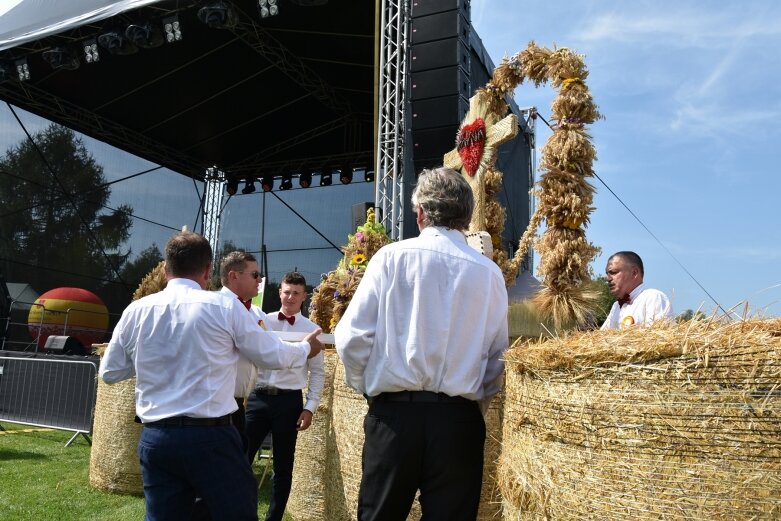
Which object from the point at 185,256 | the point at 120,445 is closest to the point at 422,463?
the point at 185,256

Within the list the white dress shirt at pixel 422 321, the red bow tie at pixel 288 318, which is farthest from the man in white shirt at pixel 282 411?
the white dress shirt at pixel 422 321

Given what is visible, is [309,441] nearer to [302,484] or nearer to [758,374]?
[302,484]

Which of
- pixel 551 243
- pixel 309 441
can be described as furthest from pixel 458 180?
pixel 309 441

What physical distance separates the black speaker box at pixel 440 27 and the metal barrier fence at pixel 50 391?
5.40 metres

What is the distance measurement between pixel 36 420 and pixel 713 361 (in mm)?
8491

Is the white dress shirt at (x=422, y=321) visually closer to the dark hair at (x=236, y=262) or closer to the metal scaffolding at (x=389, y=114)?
the dark hair at (x=236, y=262)

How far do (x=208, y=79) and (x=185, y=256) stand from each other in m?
10.8

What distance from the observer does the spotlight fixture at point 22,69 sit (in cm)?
1100

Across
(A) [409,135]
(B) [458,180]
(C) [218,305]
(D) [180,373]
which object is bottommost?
(D) [180,373]

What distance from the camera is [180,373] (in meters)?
2.34

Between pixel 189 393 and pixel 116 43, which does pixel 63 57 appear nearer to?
pixel 116 43

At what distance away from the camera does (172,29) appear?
9.60 m

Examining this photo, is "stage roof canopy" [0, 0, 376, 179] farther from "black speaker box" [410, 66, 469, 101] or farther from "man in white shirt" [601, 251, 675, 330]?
"man in white shirt" [601, 251, 675, 330]

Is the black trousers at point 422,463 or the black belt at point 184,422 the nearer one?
the black trousers at point 422,463
